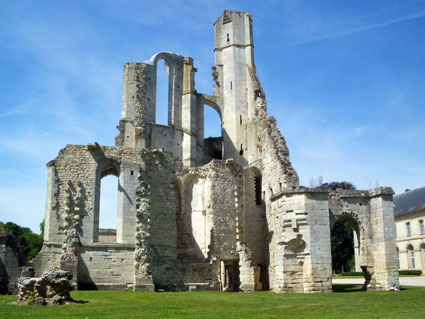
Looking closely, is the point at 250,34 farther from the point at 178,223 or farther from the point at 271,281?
the point at 271,281

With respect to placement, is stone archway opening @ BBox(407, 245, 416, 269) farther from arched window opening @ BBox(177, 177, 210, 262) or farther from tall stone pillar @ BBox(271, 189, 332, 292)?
tall stone pillar @ BBox(271, 189, 332, 292)

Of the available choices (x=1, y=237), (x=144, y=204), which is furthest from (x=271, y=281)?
(x=1, y=237)

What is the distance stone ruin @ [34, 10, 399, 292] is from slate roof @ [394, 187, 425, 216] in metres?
19.3

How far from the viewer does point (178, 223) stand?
26.2 meters

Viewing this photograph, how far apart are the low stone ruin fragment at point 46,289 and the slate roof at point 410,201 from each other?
34.0 meters

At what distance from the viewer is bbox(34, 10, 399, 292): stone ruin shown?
2003 cm

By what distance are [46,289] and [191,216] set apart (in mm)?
12720

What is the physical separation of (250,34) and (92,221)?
19.2 meters

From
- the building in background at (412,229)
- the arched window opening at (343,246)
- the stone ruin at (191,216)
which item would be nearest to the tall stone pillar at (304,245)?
the stone ruin at (191,216)

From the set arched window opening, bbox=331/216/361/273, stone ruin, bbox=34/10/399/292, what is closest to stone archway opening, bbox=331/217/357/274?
arched window opening, bbox=331/216/361/273

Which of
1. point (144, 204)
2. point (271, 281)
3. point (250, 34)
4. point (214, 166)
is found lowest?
point (271, 281)

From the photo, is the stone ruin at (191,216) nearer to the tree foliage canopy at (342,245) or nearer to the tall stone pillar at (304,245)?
the tall stone pillar at (304,245)

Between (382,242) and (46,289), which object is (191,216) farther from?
(46,289)

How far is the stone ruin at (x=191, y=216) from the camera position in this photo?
65.7ft
